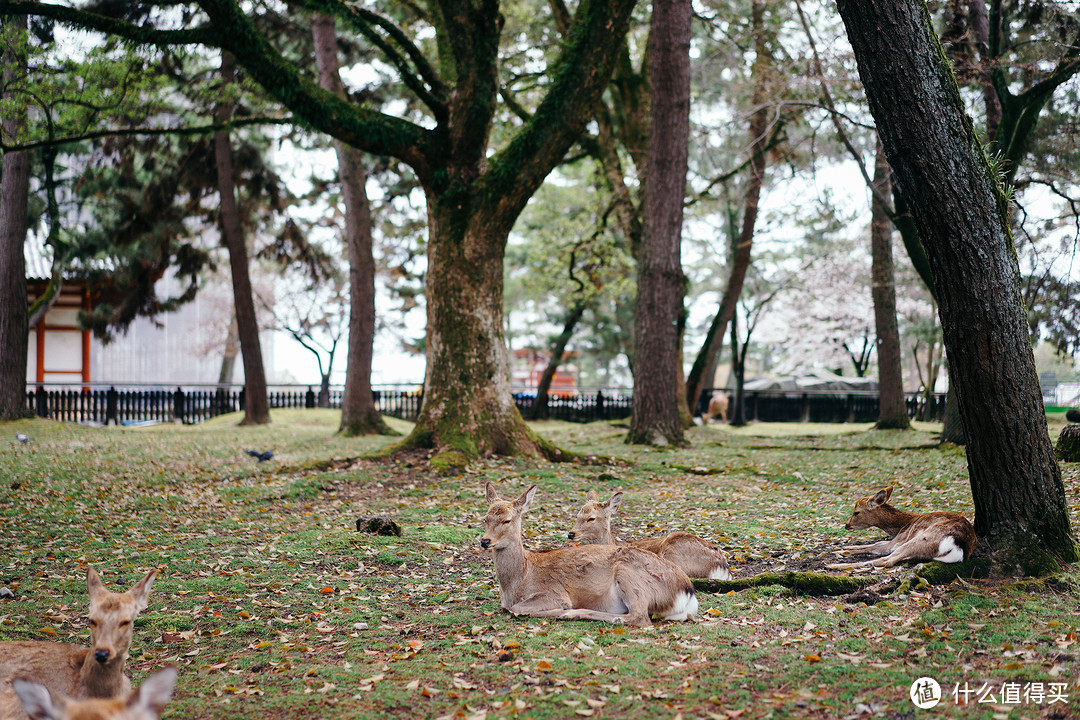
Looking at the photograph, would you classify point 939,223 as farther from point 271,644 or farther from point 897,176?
point 271,644

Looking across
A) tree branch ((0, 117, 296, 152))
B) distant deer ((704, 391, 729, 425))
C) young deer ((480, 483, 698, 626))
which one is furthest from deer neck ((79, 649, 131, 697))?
distant deer ((704, 391, 729, 425))

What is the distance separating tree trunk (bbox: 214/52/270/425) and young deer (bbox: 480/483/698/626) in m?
18.4

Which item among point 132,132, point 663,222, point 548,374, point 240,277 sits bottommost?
point 548,374

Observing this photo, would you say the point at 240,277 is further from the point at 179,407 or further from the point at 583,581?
the point at 583,581

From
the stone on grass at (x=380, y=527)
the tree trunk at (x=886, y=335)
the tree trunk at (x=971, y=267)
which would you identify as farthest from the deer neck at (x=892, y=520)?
the tree trunk at (x=886, y=335)

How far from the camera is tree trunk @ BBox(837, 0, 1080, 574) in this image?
214 inches

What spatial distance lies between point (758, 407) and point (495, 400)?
2040 centimetres

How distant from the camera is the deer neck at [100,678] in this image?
3.90 meters

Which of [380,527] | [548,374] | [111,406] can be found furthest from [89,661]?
[548,374]

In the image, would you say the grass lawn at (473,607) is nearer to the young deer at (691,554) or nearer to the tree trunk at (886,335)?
the young deer at (691,554)

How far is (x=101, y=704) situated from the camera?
105 inches

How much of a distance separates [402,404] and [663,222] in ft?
51.5

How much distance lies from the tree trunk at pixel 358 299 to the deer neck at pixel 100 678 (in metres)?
16.1

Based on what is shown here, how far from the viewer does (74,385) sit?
1003 inches
